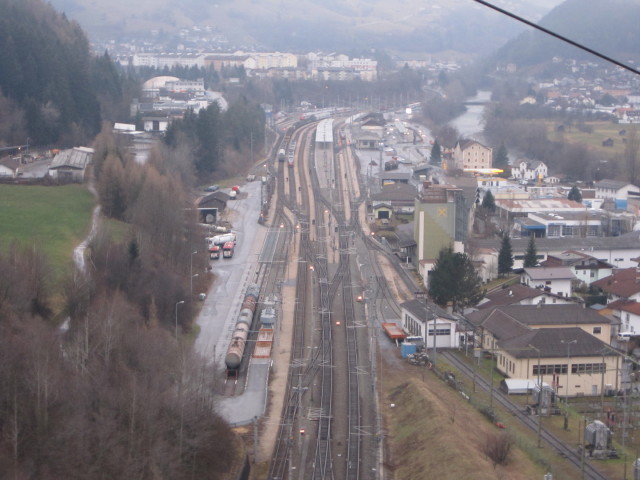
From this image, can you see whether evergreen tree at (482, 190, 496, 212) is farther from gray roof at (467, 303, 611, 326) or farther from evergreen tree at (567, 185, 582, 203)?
gray roof at (467, 303, 611, 326)

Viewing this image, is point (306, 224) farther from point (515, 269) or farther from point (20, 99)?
point (20, 99)

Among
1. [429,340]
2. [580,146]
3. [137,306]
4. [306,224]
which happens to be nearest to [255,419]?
[137,306]

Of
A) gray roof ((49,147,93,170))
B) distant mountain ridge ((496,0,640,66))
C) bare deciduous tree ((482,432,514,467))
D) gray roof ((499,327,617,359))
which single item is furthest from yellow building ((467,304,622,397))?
distant mountain ridge ((496,0,640,66))

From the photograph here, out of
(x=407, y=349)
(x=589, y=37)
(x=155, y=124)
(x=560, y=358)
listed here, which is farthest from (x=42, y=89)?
(x=589, y=37)

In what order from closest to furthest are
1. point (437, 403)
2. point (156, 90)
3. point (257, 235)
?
point (437, 403)
point (257, 235)
point (156, 90)

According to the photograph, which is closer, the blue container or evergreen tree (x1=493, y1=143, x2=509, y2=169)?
the blue container

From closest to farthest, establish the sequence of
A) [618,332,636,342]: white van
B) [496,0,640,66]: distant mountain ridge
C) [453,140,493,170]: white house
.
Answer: [618,332,636,342]: white van, [453,140,493,170]: white house, [496,0,640,66]: distant mountain ridge
